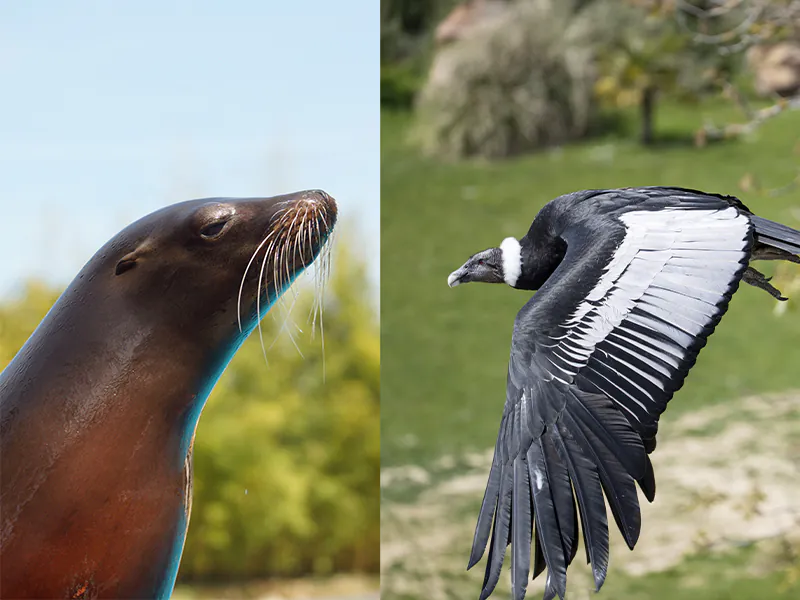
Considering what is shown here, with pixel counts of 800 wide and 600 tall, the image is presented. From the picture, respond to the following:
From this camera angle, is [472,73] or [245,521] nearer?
[245,521]

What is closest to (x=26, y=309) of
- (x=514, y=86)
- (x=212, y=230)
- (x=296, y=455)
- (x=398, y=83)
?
(x=296, y=455)

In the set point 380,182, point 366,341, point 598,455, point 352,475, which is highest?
point 598,455

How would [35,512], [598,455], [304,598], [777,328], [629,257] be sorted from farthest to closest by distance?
[304,598], [777,328], [629,257], [598,455], [35,512]

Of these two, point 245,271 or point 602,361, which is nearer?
point 245,271

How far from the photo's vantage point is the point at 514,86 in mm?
4688

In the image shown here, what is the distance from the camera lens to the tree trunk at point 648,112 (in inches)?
178

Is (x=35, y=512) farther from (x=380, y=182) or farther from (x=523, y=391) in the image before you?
(x=380, y=182)

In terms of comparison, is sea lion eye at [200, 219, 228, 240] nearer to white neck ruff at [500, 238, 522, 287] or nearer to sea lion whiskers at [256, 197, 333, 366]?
sea lion whiskers at [256, 197, 333, 366]

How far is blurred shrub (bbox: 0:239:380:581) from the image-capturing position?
14.0ft

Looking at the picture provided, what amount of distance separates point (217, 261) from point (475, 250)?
3584 millimetres

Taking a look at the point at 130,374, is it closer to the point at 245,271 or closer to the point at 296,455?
the point at 245,271

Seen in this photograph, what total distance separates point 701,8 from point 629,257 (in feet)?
11.2

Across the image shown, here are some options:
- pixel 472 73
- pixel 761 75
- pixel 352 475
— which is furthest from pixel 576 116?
pixel 352 475

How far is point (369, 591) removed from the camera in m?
4.55
